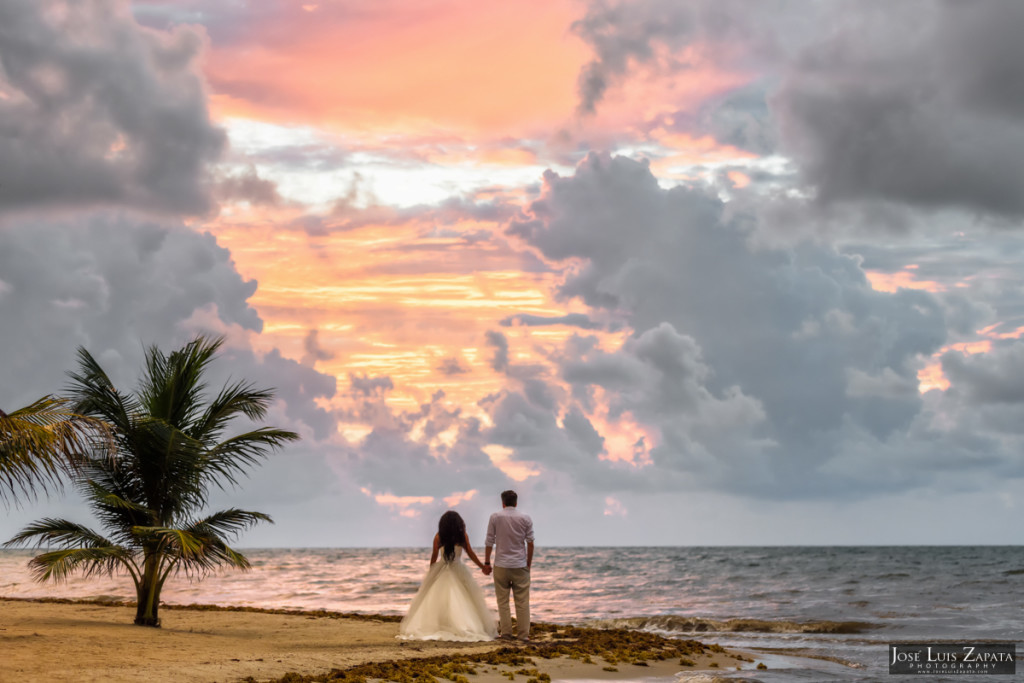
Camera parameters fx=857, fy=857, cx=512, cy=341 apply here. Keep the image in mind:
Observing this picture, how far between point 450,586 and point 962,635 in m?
16.3

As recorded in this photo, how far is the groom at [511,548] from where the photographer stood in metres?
12.7

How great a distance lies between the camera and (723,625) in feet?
76.6

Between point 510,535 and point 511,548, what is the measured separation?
0.21m

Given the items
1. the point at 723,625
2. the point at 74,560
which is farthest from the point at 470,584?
the point at 723,625

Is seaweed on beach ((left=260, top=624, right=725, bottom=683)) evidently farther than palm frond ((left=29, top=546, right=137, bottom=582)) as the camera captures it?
No

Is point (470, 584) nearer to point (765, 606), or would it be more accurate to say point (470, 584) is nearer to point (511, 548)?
point (511, 548)

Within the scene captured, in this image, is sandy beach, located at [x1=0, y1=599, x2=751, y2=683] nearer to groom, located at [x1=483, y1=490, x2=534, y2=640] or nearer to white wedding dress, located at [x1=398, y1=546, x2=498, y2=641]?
white wedding dress, located at [x1=398, y1=546, x2=498, y2=641]

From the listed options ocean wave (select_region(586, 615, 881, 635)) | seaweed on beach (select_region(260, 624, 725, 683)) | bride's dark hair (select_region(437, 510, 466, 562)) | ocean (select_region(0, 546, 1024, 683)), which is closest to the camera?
seaweed on beach (select_region(260, 624, 725, 683))

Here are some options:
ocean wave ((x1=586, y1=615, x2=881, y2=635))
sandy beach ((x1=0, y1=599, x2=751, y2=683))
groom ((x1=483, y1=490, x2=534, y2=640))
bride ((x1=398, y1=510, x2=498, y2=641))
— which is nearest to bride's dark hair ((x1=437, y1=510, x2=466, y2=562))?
bride ((x1=398, y1=510, x2=498, y2=641))

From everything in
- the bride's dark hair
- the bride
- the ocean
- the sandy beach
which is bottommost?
the ocean

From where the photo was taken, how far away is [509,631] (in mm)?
13297

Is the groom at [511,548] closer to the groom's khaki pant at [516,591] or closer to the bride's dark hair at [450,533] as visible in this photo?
the groom's khaki pant at [516,591]

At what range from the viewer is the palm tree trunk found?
14.8 meters

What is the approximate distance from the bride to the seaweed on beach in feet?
2.88
